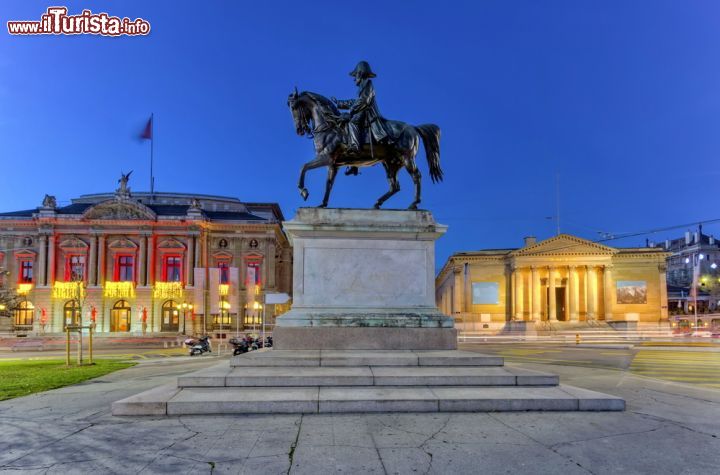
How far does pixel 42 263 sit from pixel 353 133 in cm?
7221

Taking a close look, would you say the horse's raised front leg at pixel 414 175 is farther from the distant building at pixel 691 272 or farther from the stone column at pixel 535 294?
the distant building at pixel 691 272

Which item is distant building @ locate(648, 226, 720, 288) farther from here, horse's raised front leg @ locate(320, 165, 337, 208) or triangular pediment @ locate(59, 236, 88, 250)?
horse's raised front leg @ locate(320, 165, 337, 208)

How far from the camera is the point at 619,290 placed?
78938 mm

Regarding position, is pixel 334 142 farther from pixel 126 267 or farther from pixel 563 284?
pixel 563 284

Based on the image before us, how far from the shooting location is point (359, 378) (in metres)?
7.68

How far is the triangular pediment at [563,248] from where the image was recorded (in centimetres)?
7788

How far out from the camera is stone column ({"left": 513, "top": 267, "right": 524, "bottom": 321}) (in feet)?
259

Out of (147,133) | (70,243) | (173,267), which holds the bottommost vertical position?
(173,267)

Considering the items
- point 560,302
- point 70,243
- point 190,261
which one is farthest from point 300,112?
point 560,302

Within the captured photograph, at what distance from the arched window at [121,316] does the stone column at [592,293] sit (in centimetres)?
7102

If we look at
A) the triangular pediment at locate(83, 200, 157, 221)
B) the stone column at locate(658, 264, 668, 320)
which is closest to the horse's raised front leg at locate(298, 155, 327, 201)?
the triangular pediment at locate(83, 200, 157, 221)

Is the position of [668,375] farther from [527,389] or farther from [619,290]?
[619,290]

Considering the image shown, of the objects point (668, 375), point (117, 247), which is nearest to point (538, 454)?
point (668, 375)

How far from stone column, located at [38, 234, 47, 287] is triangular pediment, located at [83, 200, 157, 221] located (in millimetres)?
7344
